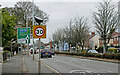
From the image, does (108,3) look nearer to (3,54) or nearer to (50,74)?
(3,54)

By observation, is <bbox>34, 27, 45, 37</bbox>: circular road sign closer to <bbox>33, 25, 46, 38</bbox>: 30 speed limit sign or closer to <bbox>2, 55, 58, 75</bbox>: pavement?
<bbox>33, 25, 46, 38</bbox>: 30 speed limit sign

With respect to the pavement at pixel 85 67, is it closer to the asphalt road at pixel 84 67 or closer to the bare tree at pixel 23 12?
A: the asphalt road at pixel 84 67

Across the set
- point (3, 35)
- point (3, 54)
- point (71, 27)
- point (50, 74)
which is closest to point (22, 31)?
point (3, 54)

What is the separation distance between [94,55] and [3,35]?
17782 mm

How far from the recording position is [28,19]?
152ft

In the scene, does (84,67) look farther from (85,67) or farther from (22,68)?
(22,68)

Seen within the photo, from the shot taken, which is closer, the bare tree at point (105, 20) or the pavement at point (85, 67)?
the pavement at point (85, 67)

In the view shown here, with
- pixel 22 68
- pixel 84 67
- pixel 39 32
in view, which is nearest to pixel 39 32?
pixel 39 32

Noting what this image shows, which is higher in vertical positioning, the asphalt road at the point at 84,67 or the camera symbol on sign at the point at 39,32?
the camera symbol on sign at the point at 39,32

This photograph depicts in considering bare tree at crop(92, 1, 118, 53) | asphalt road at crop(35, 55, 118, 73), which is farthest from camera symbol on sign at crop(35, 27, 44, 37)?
bare tree at crop(92, 1, 118, 53)

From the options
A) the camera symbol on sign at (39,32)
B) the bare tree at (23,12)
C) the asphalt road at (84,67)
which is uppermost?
the bare tree at (23,12)

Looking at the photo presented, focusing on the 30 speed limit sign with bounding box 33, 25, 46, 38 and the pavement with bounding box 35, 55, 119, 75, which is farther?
the pavement with bounding box 35, 55, 119, 75

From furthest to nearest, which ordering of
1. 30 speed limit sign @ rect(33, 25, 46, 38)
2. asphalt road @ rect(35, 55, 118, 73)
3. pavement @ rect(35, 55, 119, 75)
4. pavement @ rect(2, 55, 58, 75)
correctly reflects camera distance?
asphalt road @ rect(35, 55, 118, 73) < pavement @ rect(35, 55, 119, 75) < pavement @ rect(2, 55, 58, 75) < 30 speed limit sign @ rect(33, 25, 46, 38)

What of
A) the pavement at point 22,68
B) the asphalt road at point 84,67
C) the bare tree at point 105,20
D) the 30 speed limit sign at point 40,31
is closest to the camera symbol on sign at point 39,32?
the 30 speed limit sign at point 40,31
